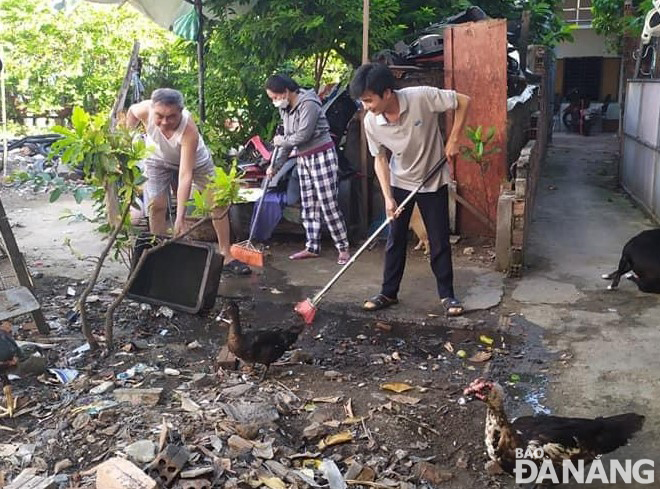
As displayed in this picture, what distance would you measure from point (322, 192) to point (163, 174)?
1.54 metres

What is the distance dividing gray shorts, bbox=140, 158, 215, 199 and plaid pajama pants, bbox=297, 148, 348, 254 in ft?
3.24

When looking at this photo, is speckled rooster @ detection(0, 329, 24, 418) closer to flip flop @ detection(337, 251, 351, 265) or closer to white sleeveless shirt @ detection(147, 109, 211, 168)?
white sleeveless shirt @ detection(147, 109, 211, 168)

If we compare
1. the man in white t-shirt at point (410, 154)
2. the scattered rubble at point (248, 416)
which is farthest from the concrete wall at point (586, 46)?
the scattered rubble at point (248, 416)

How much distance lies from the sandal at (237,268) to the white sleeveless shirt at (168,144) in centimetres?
103

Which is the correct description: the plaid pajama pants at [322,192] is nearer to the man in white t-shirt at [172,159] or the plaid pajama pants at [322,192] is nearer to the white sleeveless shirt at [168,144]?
the man in white t-shirt at [172,159]

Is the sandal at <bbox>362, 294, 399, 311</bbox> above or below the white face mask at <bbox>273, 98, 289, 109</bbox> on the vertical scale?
below

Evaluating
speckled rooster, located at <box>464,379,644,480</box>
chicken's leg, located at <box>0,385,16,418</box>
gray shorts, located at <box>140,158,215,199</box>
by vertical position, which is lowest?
chicken's leg, located at <box>0,385,16,418</box>

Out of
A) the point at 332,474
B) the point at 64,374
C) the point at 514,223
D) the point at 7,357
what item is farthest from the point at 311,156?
the point at 332,474

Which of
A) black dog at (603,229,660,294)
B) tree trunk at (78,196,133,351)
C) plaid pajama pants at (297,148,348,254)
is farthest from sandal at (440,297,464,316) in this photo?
tree trunk at (78,196,133,351)

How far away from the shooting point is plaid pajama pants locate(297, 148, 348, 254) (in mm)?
6727

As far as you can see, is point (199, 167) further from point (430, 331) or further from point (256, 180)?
point (430, 331)

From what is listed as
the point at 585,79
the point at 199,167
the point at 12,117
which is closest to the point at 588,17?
the point at 585,79

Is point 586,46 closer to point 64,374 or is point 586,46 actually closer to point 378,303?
point 378,303

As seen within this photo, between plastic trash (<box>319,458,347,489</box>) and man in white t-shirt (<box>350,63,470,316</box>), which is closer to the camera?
plastic trash (<box>319,458,347,489</box>)
